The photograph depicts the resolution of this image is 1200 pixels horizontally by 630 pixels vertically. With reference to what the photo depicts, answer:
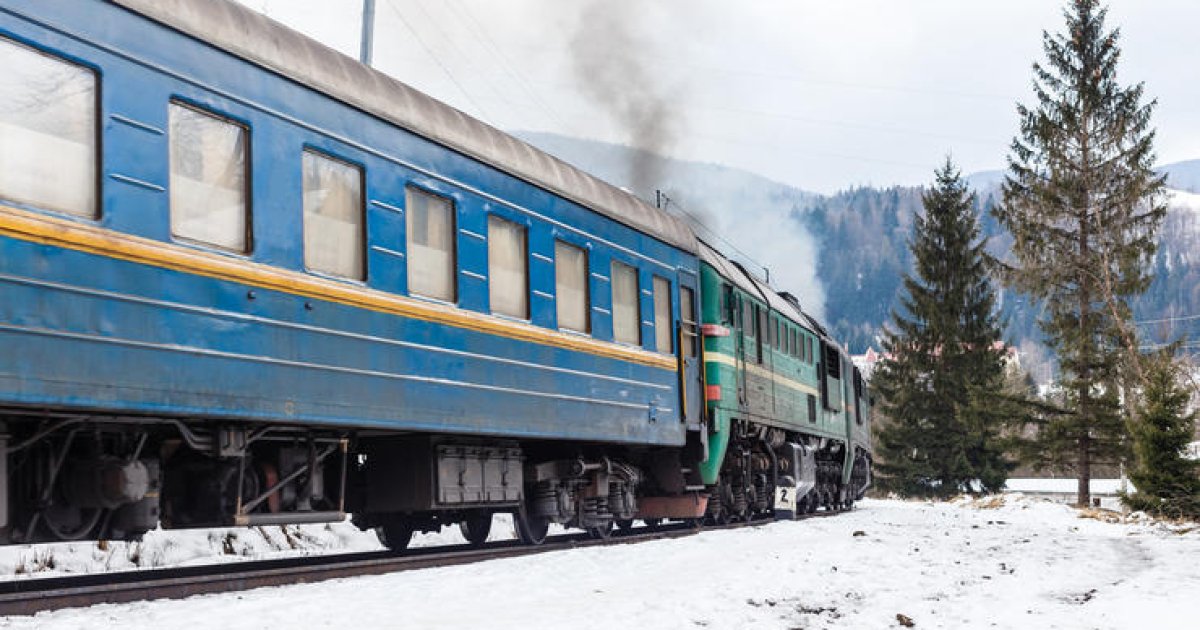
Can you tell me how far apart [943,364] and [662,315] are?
30718mm

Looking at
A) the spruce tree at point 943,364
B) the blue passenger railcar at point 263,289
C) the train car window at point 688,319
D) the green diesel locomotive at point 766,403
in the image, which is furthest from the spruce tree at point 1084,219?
the blue passenger railcar at point 263,289

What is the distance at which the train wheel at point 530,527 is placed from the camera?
40.2 ft

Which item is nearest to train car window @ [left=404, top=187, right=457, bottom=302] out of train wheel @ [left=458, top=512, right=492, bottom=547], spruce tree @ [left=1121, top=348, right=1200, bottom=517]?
train wheel @ [left=458, top=512, right=492, bottom=547]

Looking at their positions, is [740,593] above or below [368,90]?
below

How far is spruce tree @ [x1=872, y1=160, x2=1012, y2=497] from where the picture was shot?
40812mm

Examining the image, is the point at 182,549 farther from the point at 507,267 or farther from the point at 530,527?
the point at 507,267

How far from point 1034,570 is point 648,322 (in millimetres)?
4642

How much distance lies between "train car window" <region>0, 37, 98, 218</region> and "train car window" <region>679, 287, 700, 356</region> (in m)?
8.61

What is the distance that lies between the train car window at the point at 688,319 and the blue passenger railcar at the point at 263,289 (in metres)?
2.30

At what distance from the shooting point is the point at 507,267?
10.6 meters

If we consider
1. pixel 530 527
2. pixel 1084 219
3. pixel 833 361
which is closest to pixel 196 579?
pixel 530 527

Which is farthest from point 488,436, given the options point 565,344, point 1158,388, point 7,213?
point 1158,388

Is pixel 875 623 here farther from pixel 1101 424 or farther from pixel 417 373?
pixel 1101 424

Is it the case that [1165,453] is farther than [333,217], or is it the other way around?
[1165,453]
